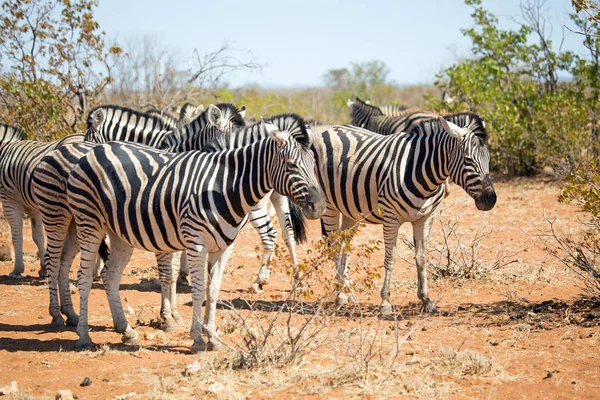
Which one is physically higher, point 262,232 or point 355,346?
point 262,232

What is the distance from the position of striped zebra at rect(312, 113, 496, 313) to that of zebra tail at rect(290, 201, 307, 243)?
0.66m

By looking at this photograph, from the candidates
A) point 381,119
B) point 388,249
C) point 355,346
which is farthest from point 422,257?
point 381,119

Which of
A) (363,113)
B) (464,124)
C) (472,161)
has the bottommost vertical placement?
(472,161)

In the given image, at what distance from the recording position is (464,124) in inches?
287

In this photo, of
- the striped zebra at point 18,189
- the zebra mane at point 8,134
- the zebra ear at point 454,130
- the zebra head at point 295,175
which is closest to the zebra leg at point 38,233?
the striped zebra at point 18,189

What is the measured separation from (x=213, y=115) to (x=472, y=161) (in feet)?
11.1

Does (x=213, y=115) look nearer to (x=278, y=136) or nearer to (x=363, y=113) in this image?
(x=278, y=136)

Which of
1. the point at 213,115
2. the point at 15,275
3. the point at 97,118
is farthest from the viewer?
the point at 15,275

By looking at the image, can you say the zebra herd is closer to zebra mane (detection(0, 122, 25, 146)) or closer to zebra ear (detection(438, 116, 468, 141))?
zebra ear (detection(438, 116, 468, 141))

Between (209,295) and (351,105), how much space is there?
30.1ft

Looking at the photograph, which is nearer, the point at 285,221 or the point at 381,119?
the point at 285,221

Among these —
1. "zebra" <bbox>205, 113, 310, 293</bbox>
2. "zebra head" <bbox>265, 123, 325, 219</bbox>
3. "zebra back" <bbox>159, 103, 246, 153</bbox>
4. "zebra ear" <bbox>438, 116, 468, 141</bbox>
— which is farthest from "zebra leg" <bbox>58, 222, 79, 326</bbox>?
"zebra ear" <bbox>438, 116, 468, 141</bbox>

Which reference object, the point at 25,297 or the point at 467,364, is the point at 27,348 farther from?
the point at 467,364

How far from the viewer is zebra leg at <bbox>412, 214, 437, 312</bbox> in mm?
7426
